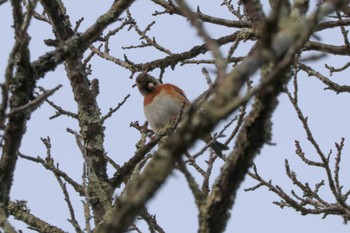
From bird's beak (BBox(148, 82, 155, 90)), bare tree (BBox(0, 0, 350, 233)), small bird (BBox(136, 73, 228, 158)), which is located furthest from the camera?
bird's beak (BBox(148, 82, 155, 90))

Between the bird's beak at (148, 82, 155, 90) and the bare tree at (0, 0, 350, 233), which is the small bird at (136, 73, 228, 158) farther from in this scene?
the bare tree at (0, 0, 350, 233)

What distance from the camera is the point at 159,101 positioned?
21.6 ft

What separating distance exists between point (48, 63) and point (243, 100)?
1.41 m

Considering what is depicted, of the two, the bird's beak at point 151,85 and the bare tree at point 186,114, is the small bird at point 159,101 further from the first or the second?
the bare tree at point 186,114

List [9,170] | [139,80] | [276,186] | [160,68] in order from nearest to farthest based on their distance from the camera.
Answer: [9,170]
[276,186]
[160,68]
[139,80]

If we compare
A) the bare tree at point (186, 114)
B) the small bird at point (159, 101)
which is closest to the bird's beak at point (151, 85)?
the small bird at point (159, 101)

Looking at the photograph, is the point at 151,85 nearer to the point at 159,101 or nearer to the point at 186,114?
the point at 159,101

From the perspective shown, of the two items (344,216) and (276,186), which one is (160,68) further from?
(344,216)

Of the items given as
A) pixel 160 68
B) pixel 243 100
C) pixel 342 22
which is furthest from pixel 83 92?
pixel 243 100

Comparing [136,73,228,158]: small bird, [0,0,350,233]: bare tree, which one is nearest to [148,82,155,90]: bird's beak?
[136,73,228,158]: small bird

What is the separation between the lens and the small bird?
6.48m

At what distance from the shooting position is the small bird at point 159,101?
6480 mm

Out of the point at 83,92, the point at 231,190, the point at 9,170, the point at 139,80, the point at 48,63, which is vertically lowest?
the point at 231,190

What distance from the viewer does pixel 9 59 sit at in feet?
6.35
